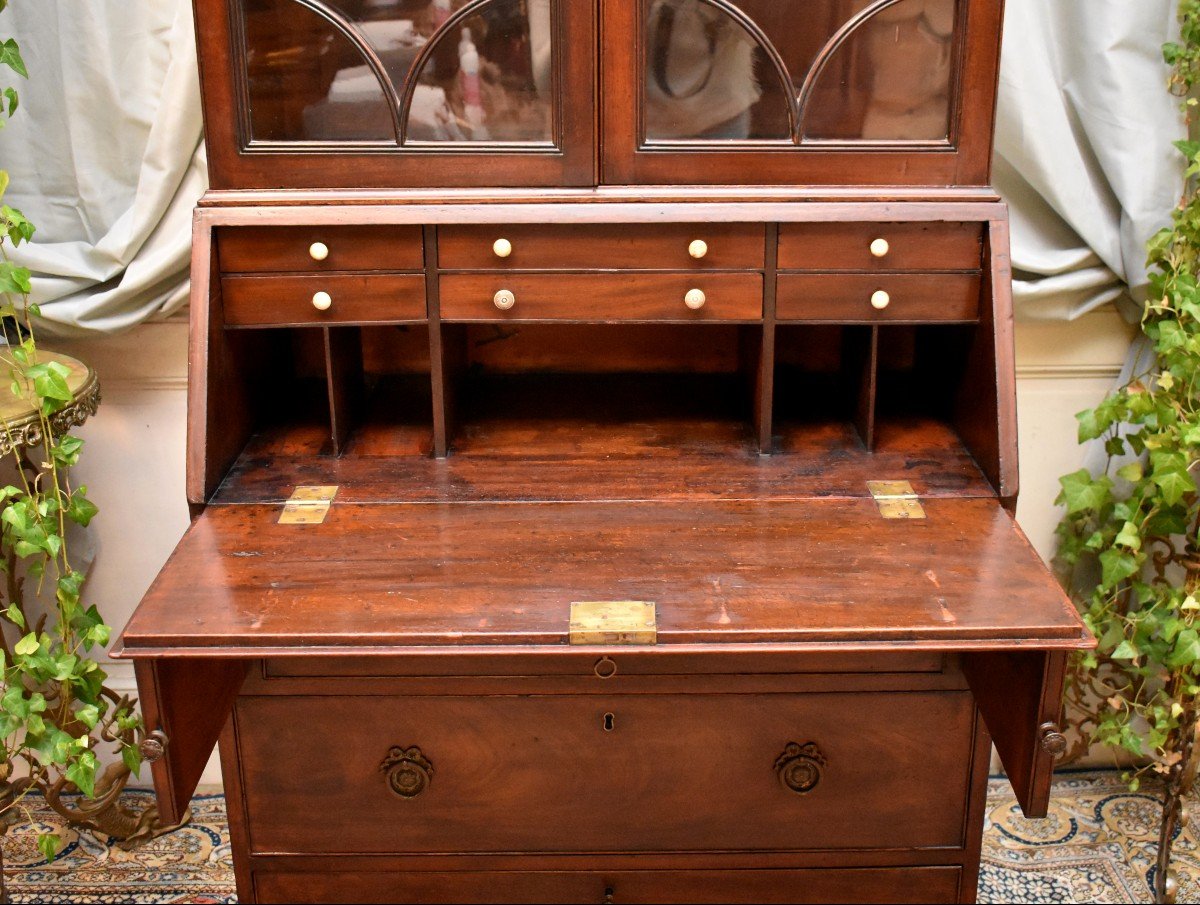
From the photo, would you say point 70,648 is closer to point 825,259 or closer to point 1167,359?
point 825,259

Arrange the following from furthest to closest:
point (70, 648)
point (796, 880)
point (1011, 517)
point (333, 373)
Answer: point (70, 648), point (796, 880), point (333, 373), point (1011, 517)

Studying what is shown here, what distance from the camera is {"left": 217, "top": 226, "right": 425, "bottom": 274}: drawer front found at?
1.85 m

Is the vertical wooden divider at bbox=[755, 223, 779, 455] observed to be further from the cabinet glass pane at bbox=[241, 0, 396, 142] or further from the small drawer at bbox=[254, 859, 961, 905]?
the small drawer at bbox=[254, 859, 961, 905]

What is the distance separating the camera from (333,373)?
1.92m

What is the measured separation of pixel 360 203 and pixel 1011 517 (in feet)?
3.61

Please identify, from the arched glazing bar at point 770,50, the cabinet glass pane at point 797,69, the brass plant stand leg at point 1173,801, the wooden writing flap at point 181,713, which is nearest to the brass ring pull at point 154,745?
the wooden writing flap at point 181,713

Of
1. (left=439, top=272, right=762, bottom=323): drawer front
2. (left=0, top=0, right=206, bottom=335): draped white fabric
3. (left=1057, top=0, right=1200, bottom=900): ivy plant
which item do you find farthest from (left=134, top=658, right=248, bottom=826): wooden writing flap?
(left=1057, top=0, right=1200, bottom=900): ivy plant

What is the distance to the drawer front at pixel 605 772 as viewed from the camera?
195 cm

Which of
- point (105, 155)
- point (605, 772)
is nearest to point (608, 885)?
point (605, 772)

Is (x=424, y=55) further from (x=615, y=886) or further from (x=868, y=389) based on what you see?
(x=615, y=886)

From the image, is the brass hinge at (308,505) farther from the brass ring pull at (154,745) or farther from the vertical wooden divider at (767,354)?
the vertical wooden divider at (767,354)

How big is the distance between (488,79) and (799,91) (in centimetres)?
48

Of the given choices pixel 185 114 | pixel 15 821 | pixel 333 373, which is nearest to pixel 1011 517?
pixel 333 373

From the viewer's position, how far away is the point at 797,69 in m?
1.81
